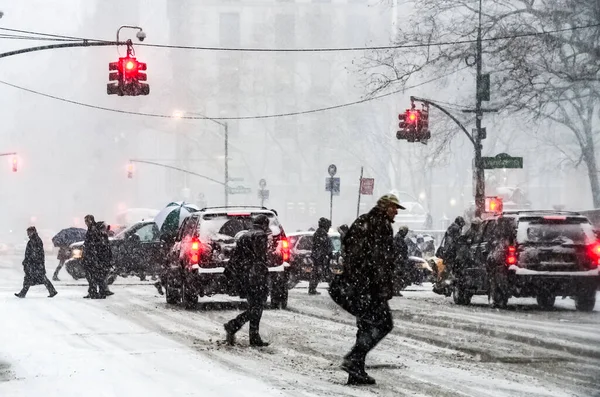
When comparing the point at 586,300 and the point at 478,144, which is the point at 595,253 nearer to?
the point at 586,300

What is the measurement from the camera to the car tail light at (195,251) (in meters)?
20.8

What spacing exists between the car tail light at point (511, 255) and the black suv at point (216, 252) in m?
4.02

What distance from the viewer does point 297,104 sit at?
317 ft

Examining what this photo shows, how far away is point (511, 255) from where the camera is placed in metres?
21.5

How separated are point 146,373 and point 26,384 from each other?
1225mm

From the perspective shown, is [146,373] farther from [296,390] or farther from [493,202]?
[493,202]

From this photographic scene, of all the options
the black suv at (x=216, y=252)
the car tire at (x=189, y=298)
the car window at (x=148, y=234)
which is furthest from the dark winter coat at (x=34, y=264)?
the car window at (x=148, y=234)

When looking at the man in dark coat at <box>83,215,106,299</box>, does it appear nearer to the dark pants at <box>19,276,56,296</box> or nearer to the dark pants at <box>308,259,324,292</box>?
the dark pants at <box>19,276,56,296</box>

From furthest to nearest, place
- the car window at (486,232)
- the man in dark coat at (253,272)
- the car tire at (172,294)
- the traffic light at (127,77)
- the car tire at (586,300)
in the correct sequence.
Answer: the traffic light at (127,77) → the car window at (486,232) → the car tire at (172,294) → the car tire at (586,300) → the man in dark coat at (253,272)

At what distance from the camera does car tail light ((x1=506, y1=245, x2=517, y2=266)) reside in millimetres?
Answer: 21422

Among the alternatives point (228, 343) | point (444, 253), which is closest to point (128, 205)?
point (444, 253)

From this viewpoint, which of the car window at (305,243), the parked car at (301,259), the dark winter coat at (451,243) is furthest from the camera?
the car window at (305,243)

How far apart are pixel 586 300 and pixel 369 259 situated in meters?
11.8

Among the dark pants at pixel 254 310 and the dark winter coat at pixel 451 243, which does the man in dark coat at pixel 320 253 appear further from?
the dark pants at pixel 254 310
